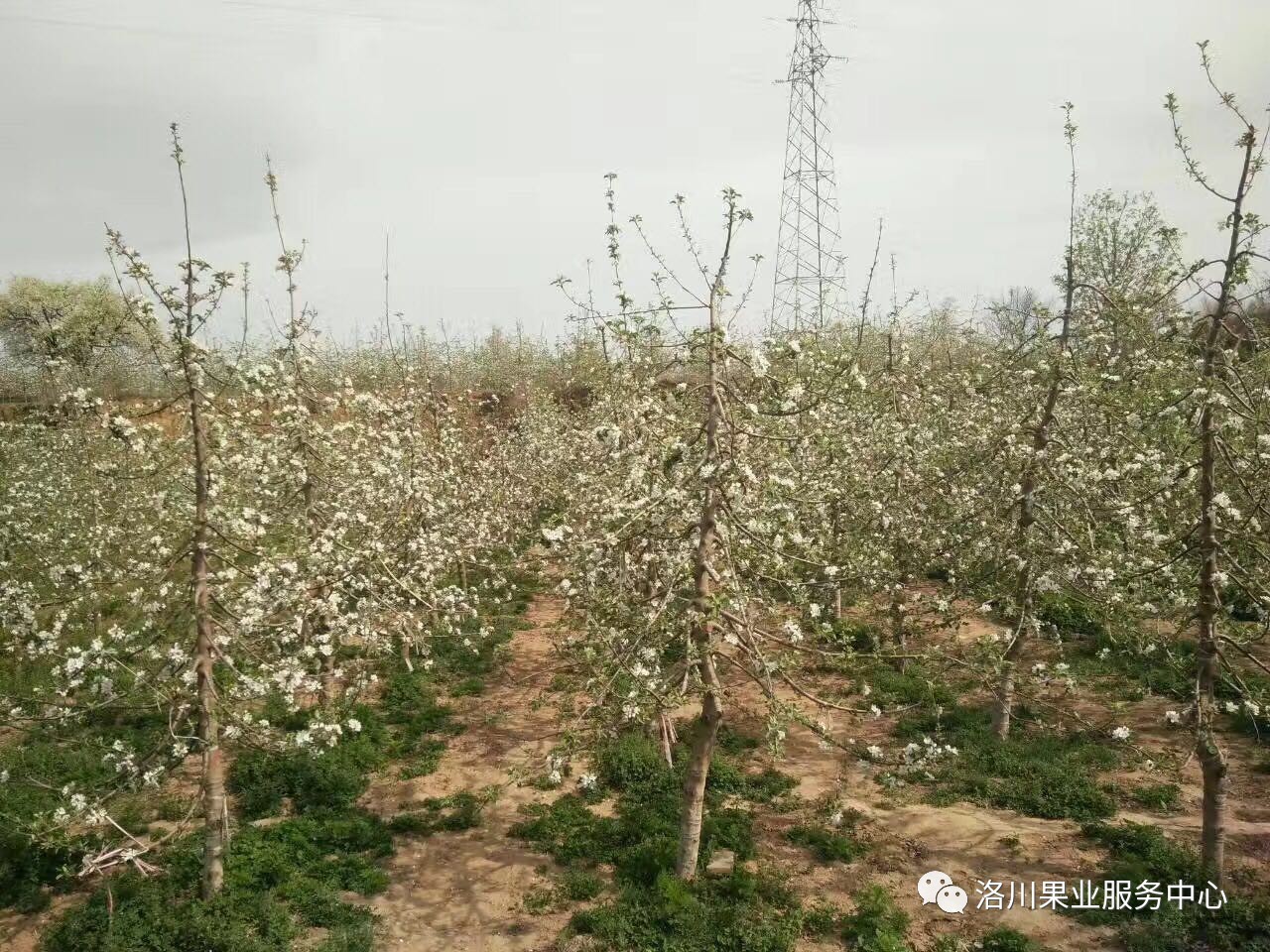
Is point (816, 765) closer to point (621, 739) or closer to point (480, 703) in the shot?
point (621, 739)

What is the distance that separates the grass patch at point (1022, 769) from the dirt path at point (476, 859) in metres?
5.71

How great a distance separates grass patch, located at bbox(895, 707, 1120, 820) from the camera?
34.3 ft

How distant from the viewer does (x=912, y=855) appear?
9.57 meters

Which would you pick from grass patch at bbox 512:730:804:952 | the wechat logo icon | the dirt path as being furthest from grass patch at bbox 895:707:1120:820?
the dirt path

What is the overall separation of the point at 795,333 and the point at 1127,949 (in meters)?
10.9

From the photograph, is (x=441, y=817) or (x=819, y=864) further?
(x=441, y=817)

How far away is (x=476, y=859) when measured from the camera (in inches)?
387

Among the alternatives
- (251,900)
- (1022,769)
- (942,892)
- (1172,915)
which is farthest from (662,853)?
(1022,769)

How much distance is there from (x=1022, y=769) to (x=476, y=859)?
8.13 meters

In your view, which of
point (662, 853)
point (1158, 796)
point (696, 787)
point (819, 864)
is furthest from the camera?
point (1158, 796)

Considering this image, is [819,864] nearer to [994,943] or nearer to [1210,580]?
[994,943]

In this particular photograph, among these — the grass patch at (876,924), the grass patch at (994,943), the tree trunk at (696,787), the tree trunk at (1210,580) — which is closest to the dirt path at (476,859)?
the tree trunk at (696,787)

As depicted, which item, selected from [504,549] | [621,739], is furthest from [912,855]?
[504,549]

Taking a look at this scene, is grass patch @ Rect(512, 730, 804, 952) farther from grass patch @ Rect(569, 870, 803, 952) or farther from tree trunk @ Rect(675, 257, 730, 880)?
tree trunk @ Rect(675, 257, 730, 880)
